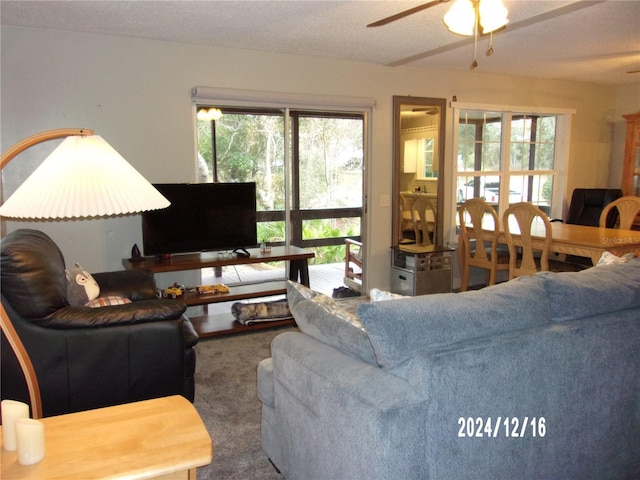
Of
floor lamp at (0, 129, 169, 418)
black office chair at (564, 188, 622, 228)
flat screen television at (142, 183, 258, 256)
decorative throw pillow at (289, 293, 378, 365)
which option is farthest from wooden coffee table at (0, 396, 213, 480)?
black office chair at (564, 188, 622, 228)

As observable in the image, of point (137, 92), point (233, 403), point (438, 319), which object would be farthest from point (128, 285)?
point (438, 319)

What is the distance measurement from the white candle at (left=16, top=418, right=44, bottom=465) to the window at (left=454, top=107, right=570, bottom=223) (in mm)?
4955

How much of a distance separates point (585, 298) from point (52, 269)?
240 cm

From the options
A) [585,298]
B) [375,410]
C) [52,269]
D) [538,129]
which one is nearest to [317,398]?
[375,410]

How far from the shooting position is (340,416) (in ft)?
5.33

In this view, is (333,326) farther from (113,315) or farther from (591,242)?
(591,242)

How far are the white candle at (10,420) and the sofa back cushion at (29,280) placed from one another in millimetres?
1029

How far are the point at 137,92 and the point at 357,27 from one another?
1.83 meters

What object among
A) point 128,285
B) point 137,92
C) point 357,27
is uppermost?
point 357,27

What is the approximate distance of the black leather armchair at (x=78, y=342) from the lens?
91.8 inches

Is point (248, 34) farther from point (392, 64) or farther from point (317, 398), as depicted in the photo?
point (317, 398)

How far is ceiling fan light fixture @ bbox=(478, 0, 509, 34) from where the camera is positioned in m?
2.45

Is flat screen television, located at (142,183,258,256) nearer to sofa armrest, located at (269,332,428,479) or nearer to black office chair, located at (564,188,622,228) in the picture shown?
sofa armrest, located at (269,332,428,479)
